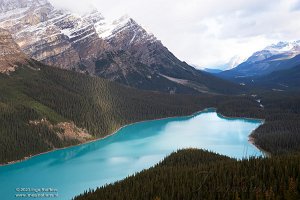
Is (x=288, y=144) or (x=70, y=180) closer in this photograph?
(x=70, y=180)

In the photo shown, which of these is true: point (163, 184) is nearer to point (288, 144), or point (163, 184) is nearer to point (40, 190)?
point (40, 190)

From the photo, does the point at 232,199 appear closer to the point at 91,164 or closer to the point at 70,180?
the point at 70,180

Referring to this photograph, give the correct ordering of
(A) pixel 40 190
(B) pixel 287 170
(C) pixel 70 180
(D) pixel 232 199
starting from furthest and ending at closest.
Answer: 1. (C) pixel 70 180
2. (A) pixel 40 190
3. (B) pixel 287 170
4. (D) pixel 232 199

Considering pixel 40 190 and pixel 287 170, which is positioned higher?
pixel 287 170

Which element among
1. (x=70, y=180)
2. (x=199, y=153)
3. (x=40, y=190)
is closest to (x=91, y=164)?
(x=70, y=180)

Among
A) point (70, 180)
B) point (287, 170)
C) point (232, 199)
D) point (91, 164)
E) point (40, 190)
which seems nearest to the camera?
point (232, 199)

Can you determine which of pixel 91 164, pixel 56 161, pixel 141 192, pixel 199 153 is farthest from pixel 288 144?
pixel 141 192
